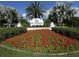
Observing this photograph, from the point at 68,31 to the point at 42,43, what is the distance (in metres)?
0.84

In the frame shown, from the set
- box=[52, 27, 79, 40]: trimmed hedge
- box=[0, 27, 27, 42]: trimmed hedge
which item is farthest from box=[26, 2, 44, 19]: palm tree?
box=[52, 27, 79, 40]: trimmed hedge

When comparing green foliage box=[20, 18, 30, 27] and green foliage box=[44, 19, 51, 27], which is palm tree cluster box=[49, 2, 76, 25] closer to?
green foliage box=[44, 19, 51, 27]

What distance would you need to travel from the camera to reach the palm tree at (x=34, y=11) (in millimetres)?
8477

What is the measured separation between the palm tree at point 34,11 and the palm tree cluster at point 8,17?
382 mm

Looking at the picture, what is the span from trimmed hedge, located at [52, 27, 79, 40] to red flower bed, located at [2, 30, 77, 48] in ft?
0.33

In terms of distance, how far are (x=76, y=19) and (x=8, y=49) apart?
2.16 m

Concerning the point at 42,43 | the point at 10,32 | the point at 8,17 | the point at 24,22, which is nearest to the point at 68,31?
the point at 42,43

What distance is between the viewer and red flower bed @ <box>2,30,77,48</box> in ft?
27.6

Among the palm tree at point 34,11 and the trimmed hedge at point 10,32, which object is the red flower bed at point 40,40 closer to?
the trimmed hedge at point 10,32

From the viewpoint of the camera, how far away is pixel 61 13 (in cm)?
870

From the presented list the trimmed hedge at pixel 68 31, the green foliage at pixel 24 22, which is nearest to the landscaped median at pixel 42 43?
the trimmed hedge at pixel 68 31

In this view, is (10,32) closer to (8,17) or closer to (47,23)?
(8,17)

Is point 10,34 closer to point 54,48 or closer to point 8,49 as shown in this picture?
point 8,49

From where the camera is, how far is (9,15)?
8.70 metres
